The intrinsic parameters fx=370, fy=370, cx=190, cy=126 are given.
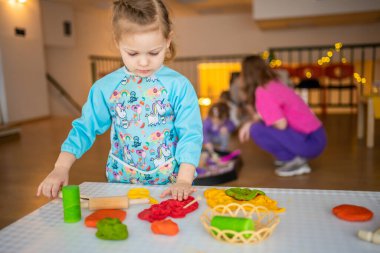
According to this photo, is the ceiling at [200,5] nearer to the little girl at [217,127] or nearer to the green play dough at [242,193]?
the little girl at [217,127]

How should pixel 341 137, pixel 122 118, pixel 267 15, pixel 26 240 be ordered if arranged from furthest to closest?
pixel 267 15, pixel 341 137, pixel 122 118, pixel 26 240

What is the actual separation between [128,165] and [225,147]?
2.31 meters

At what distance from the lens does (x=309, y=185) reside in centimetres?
213

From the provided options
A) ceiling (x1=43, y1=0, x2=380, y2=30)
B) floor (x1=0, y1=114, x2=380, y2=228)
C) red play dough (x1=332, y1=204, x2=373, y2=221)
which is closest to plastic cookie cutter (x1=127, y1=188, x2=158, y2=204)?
red play dough (x1=332, y1=204, x2=373, y2=221)

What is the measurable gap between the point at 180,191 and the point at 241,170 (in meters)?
1.81

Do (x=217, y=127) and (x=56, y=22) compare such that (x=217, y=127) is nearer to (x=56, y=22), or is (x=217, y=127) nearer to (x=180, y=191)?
(x=180, y=191)

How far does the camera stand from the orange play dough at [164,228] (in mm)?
593

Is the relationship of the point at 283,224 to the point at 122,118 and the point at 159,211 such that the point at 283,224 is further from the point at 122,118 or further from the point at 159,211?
the point at 122,118

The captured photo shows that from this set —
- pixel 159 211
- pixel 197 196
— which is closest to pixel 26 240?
pixel 159 211

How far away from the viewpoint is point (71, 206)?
0.66m

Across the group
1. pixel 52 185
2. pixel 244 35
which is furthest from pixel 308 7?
pixel 52 185

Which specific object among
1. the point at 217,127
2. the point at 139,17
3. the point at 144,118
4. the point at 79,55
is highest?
the point at 79,55

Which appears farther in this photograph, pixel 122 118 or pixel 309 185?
pixel 309 185

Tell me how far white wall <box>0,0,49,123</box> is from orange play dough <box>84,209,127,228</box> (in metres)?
4.80
